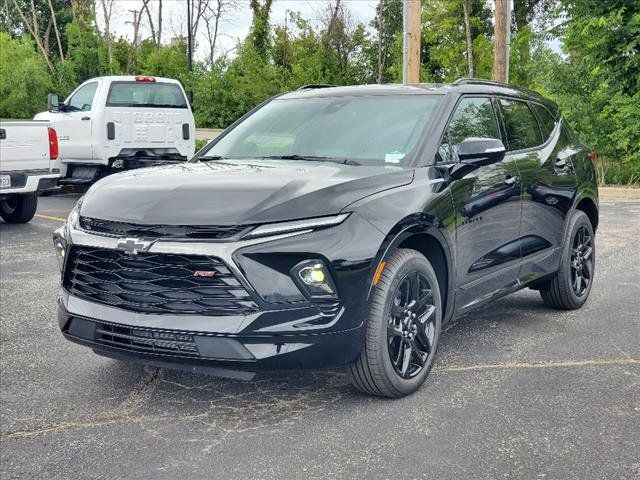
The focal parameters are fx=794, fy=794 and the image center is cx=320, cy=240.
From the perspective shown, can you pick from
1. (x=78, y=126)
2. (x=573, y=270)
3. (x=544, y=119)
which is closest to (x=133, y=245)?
(x=544, y=119)

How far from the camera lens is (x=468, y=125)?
17.0 ft

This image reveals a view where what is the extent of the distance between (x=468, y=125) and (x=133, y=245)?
2.44m

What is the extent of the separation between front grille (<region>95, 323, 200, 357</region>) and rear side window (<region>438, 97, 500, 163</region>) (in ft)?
6.46

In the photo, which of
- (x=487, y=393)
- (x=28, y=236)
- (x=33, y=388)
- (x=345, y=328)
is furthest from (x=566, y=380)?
(x=28, y=236)

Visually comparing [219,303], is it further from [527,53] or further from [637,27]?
[527,53]

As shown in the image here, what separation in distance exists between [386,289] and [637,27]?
13.9 metres

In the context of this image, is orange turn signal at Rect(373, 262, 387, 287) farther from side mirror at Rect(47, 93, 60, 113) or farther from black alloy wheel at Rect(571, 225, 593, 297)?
side mirror at Rect(47, 93, 60, 113)

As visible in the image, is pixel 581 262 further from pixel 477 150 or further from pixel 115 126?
pixel 115 126

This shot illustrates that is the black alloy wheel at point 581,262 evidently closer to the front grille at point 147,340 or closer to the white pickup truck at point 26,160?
the front grille at point 147,340

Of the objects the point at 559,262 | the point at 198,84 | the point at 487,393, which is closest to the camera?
the point at 487,393

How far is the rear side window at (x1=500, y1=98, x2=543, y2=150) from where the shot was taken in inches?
223

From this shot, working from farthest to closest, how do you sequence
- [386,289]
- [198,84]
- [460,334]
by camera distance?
[198,84], [460,334], [386,289]

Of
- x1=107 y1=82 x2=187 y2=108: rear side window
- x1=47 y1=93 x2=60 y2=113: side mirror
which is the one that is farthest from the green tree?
x1=107 y1=82 x2=187 y2=108: rear side window

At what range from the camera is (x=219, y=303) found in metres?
3.70
